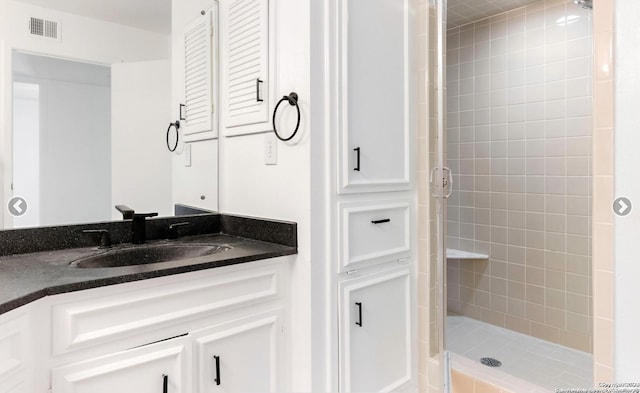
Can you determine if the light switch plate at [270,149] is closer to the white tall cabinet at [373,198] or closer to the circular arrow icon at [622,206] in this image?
the white tall cabinet at [373,198]

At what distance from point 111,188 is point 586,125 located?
8.60 ft

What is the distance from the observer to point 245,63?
1.73 m

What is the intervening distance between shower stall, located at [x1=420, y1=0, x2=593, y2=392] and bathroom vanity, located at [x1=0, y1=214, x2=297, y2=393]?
90cm

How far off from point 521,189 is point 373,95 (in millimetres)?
1540

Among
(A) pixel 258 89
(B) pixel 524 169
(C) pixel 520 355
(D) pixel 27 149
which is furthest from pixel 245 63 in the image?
(C) pixel 520 355

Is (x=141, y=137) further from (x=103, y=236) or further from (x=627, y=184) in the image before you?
(x=627, y=184)

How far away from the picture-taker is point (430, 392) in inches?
73.2

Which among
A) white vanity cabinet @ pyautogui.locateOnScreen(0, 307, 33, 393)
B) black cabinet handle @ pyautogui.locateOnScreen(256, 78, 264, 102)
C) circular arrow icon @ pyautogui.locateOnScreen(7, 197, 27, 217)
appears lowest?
white vanity cabinet @ pyautogui.locateOnScreen(0, 307, 33, 393)

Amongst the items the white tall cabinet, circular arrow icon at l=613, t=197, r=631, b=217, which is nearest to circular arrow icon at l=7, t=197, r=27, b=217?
the white tall cabinet

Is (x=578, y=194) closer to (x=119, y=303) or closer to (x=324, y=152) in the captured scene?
(x=324, y=152)

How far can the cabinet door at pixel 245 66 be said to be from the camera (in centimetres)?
162

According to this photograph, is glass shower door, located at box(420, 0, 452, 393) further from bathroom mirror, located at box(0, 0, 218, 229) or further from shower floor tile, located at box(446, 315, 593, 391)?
bathroom mirror, located at box(0, 0, 218, 229)

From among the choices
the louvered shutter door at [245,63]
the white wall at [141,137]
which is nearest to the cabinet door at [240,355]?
the white wall at [141,137]

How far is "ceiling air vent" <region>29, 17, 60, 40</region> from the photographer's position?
144 centimetres
